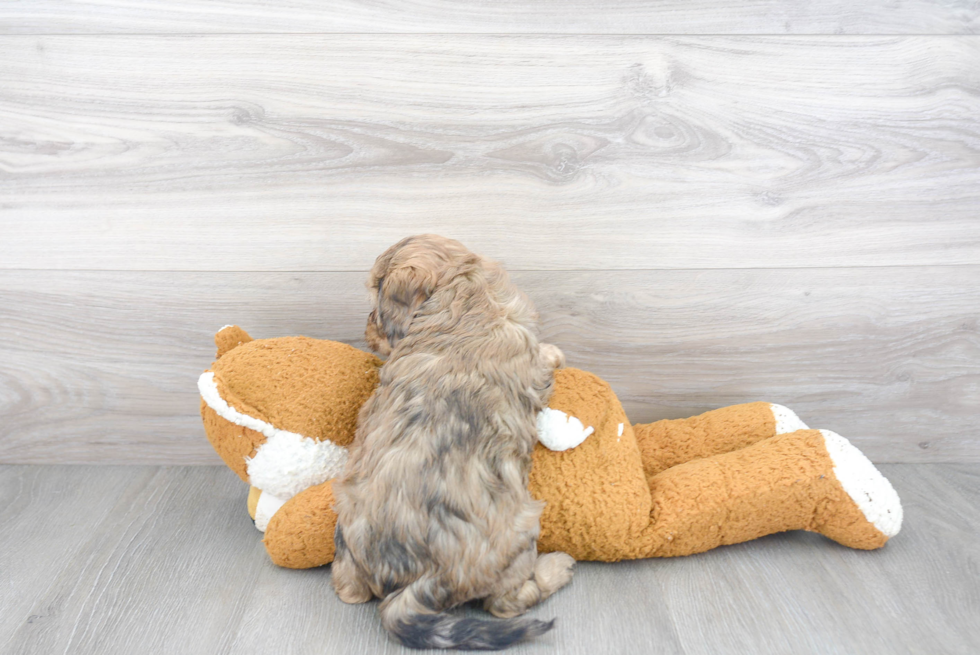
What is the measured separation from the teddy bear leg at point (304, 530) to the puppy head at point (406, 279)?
1.18 feet

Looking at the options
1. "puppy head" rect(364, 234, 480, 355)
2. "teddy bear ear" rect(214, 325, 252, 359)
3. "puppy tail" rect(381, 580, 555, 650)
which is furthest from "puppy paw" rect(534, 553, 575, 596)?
"teddy bear ear" rect(214, 325, 252, 359)

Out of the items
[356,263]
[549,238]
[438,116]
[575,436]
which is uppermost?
[438,116]

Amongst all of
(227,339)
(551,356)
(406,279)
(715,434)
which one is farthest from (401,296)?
A: (715,434)

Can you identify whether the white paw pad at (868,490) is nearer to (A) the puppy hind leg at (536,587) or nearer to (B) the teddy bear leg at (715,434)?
(B) the teddy bear leg at (715,434)

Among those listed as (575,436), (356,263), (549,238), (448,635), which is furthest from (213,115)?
(448,635)

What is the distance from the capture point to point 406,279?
1415 mm

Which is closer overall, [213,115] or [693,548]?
[693,548]

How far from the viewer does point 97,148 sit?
1.82 metres

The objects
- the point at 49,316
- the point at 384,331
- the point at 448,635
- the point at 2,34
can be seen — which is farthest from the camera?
the point at 49,316

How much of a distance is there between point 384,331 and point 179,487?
905 millimetres

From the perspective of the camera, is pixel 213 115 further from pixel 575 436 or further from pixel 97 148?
pixel 575 436

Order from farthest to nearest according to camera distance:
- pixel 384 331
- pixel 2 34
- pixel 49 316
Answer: pixel 49 316
pixel 2 34
pixel 384 331

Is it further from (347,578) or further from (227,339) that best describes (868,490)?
(227,339)

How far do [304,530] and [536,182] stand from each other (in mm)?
1037
